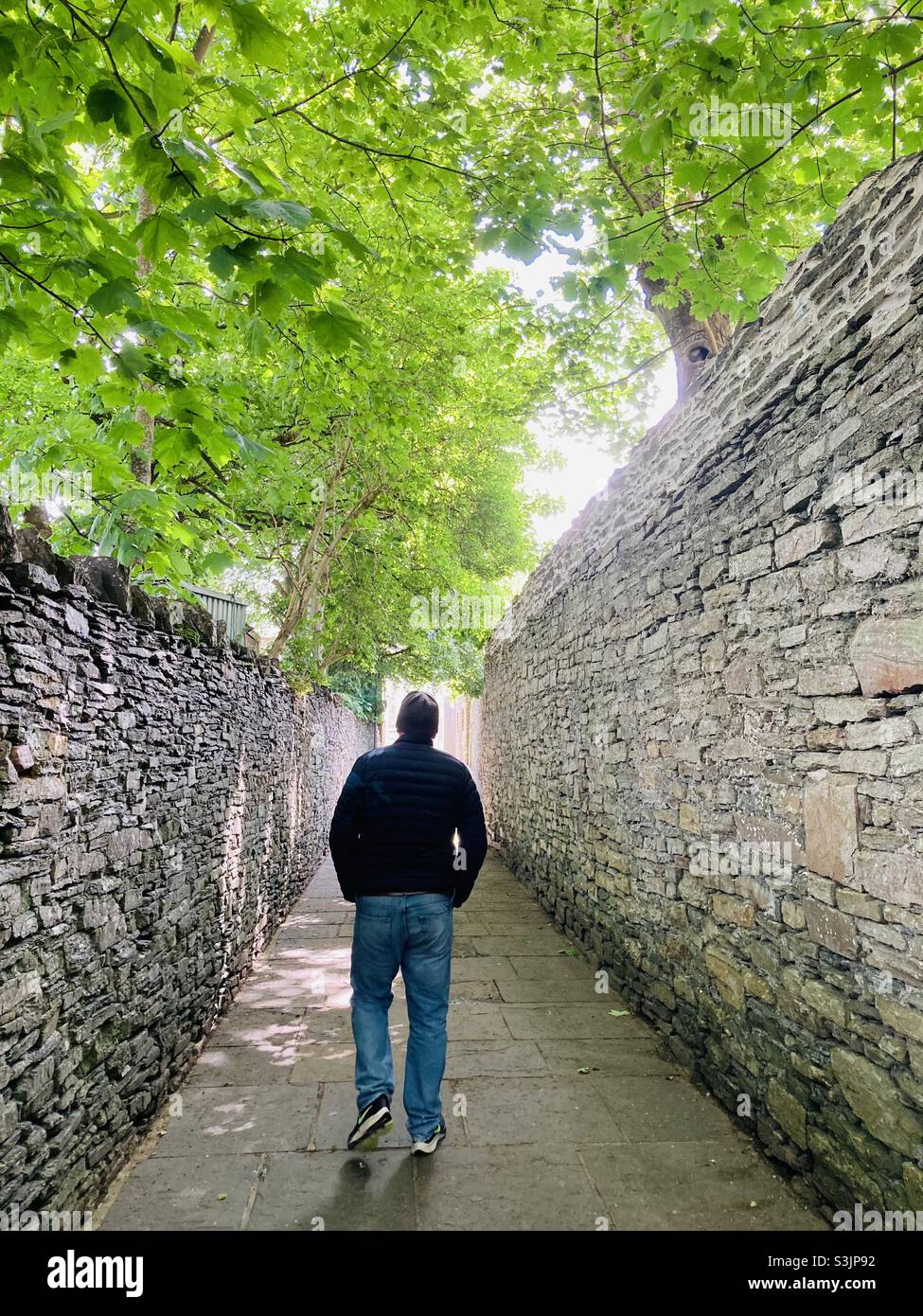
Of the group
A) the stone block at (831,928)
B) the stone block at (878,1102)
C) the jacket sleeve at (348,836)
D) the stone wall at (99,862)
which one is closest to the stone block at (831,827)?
the stone block at (831,928)

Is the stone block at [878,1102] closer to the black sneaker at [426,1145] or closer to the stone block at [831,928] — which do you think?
the stone block at [831,928]

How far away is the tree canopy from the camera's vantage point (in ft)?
8.27

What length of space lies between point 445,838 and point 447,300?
677 centimetres

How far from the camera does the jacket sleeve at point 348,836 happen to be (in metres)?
3.30

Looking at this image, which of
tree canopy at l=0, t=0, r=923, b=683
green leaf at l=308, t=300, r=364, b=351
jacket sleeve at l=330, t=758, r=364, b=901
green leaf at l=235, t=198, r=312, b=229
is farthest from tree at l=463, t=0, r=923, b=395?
jacket sleeve at l=330, t=758, r=364, b=901

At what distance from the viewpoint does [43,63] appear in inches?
97.0

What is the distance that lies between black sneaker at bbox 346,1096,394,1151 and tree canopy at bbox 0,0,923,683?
2.92 metres

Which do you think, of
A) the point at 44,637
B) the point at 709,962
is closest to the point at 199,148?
→ the point at 44,637

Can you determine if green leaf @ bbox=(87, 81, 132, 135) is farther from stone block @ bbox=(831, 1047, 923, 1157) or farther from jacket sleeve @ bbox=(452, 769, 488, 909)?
stone block @ bbox=(831, 1047, 923, 1157)

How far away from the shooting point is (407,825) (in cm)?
326

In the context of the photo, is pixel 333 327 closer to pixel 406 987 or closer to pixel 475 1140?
pixel 406 987

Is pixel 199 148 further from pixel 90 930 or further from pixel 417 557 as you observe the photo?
pixel 417 557

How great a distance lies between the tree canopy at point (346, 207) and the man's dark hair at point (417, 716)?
1.35m

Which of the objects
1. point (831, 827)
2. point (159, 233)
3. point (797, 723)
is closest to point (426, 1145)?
point (831, 827)
